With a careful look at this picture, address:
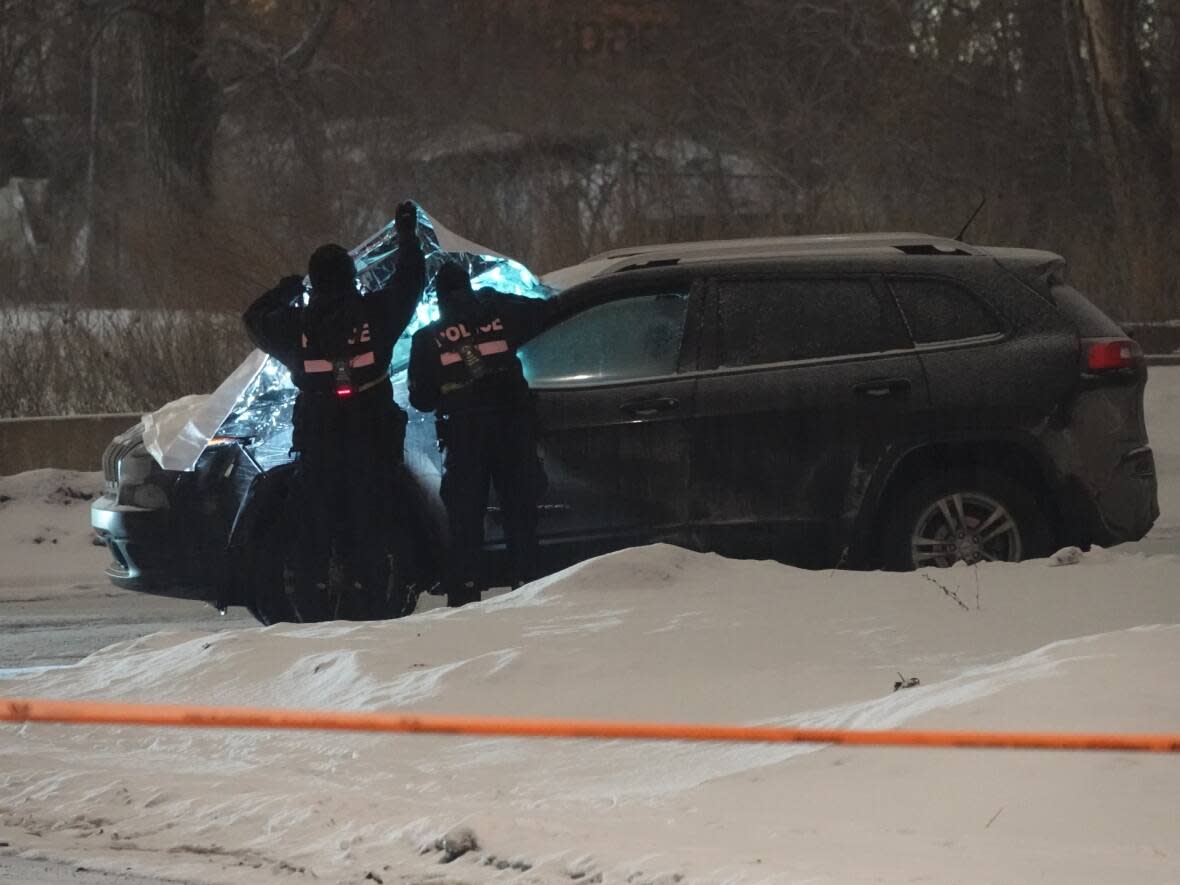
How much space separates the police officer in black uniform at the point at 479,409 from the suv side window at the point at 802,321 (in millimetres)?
863

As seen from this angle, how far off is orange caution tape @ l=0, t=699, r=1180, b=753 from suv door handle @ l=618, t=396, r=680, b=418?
2191mm

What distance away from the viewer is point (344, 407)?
336 inches

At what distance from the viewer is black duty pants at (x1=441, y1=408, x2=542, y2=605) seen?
8.52 m

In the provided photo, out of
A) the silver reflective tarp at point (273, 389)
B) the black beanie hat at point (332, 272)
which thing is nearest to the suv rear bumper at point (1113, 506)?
the silver reflective tarp at point (273, 389)

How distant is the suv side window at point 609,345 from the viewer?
8.72 meters

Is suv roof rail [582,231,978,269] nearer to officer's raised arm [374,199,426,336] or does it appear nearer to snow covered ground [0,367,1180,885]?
officer's raised arm [374,199,426,336]

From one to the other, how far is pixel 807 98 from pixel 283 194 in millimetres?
11475

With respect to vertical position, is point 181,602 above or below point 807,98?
below

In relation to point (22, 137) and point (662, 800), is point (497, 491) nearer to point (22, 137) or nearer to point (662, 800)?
point (662, 800)

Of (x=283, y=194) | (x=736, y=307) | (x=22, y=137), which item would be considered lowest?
(x=736, y=307)

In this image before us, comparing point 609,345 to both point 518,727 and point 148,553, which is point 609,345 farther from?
point 518,727

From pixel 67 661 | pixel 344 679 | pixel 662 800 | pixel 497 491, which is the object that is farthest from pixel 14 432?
pixel 662 800

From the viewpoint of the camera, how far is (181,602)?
35.9ft

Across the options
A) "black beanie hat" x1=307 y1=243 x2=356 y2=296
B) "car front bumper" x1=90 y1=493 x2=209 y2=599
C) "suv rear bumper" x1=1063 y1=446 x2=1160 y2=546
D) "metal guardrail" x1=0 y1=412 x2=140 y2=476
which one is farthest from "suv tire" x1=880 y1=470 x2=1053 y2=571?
"metal guardrail" x1=0 y1=412 x2=140 y2=476
